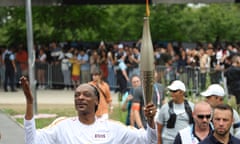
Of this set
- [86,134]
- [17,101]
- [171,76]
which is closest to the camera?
[86,134]

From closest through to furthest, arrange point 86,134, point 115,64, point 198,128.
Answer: point 86,134, point 198,128, point 115,64

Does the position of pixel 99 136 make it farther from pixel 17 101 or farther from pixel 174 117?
pixel 17 101

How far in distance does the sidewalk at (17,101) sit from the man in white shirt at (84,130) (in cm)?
870

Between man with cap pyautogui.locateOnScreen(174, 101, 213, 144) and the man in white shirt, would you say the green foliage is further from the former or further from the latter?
the man in white shirt

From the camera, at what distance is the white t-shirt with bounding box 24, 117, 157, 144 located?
221 inches

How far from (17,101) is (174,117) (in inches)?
623

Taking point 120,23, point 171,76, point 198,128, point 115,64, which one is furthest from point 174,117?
point 120,23

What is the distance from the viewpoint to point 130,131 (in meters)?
5.95

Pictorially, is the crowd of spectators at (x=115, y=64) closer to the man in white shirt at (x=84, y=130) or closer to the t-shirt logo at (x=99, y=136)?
the man in white shirt at (x=84, y=130)

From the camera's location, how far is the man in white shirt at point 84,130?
18.3 ft

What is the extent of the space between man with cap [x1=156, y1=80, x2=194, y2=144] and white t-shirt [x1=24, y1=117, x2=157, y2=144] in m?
3.12

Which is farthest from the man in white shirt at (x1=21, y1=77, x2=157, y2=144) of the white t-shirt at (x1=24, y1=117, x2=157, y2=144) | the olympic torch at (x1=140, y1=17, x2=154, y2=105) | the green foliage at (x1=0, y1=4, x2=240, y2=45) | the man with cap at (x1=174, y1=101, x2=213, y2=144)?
the green foliage at (x1=0, y1=4, x2=240, y2=45)

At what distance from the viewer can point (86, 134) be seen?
5.70m

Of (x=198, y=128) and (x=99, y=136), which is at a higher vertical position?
(x=99, y=136)
